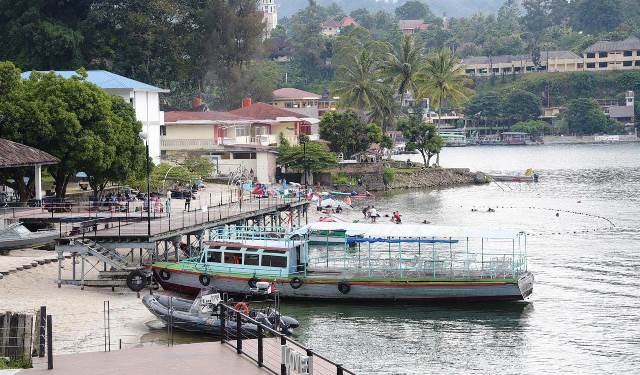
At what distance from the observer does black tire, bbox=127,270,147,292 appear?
174 feet

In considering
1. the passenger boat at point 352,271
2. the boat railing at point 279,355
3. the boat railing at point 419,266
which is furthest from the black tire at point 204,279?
the boat railing at point 279,355

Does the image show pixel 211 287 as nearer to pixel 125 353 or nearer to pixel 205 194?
pixel 125 353

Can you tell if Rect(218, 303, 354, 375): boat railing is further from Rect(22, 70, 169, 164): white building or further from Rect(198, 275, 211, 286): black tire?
Rect(22, 70, 169, 164): white building

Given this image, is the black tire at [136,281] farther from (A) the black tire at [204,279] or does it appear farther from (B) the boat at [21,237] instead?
(B) the boat at [21,237]

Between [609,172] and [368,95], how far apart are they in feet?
111

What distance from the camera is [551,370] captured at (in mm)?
41156

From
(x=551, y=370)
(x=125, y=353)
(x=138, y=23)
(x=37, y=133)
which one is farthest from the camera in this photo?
(x=138, y=23)

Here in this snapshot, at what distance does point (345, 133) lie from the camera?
124750 mm

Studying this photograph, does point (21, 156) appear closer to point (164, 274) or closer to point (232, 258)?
point (164, 274)

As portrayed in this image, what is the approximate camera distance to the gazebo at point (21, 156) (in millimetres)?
63438

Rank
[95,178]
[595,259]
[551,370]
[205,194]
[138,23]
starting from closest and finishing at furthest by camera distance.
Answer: [551,370]
[595,259]
[95,178]
[205,194]
[138,23]

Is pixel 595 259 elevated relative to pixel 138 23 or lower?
lower

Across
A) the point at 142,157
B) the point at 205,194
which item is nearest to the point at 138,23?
the point at 205,194

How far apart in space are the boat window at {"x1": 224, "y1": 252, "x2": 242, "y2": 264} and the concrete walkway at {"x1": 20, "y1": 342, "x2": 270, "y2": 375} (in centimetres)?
2449
